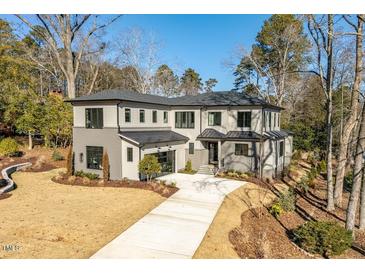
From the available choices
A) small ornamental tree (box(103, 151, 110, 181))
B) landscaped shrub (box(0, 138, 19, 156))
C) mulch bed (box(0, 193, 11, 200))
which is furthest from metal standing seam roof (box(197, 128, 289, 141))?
landscaped shrub (box(0, 138, 19, 156))

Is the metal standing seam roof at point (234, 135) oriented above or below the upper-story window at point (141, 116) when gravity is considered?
below

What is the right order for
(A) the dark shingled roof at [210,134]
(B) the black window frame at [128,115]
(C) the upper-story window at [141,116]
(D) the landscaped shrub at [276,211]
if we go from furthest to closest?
(A) the dark shingled roof at [210,134]
(C) the upper-story window at [141,116]
(B) the black window frame at [128,115]
(D) the landscaped shrub at [276,211]

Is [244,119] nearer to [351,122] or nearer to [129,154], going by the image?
[351,122]

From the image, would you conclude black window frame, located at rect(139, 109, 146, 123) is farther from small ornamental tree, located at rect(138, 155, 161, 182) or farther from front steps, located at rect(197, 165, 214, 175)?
front steps, located at rect(197, 165, 214, 175)

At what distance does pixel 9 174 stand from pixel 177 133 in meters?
13.4

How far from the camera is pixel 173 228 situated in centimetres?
988

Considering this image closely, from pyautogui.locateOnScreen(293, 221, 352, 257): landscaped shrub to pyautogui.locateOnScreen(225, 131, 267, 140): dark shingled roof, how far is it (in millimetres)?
10093

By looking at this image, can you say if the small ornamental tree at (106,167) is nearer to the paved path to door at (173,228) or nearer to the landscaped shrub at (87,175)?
the landscaped shrub at (87,175)

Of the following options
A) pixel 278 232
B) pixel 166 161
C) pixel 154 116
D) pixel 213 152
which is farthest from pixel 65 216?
pixel 213 152

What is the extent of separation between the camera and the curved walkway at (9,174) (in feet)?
47.3

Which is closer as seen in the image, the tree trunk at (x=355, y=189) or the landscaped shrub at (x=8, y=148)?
the tree trunk at (x=355, y=189)

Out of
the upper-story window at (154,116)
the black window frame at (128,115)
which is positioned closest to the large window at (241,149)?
the upper-story window at (154,116)

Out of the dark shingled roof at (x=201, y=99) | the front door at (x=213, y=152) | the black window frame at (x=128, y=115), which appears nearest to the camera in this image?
the black window frame at (x=128, y=115)

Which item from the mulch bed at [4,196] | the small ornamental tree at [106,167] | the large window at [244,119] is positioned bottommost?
the mulch bed at [4,196]
